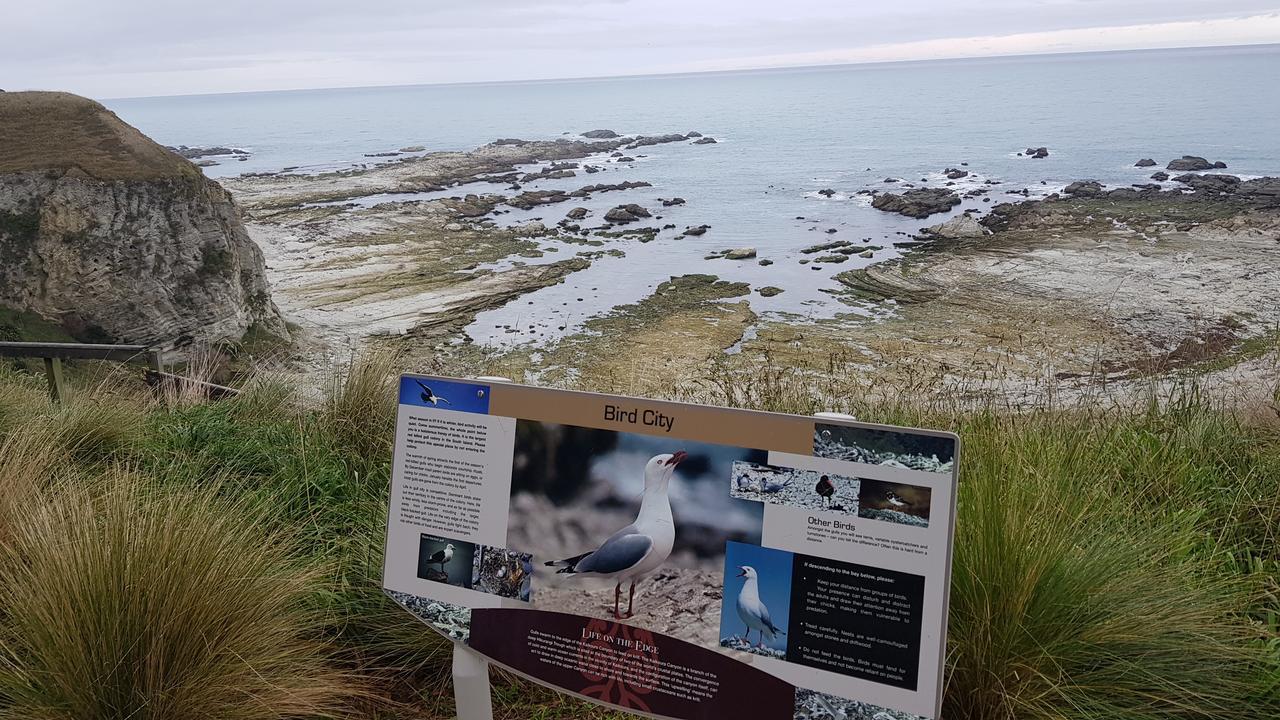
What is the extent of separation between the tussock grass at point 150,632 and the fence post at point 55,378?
160 inches

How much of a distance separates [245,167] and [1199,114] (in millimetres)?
94158

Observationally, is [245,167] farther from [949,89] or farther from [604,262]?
[949,89]

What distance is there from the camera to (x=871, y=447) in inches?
75.3

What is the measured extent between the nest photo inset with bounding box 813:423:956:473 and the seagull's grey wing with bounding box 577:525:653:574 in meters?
0.48

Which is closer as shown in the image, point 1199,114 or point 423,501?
point 423,501

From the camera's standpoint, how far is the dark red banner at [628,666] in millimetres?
2049

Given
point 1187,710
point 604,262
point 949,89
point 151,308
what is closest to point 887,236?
point 604,262

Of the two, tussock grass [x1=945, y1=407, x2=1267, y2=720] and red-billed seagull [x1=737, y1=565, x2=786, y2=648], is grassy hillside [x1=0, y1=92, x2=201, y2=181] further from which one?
red-billed seagull [x1=737, y1=565, x2=786, y2=648]

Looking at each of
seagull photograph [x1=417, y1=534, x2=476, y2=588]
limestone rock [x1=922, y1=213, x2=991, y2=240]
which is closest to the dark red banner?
seagull photograph [x1=417, y1=534, x2=476, y2=588]

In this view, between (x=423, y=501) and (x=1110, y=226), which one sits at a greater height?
(x=1110, y=226)

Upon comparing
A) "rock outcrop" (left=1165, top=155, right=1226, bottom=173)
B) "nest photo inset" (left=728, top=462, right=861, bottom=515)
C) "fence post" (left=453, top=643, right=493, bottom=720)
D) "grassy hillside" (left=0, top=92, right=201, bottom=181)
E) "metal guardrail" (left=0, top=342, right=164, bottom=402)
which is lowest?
"fence post" (left=453, top=643, right=493, bottom=720)

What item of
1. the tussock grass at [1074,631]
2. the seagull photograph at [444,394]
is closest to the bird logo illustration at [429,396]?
the seagull photograph at [444,394]

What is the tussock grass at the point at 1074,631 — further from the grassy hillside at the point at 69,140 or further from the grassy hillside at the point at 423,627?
the grassy hillside at the point at 69,140

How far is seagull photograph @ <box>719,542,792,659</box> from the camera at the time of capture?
6.53ft
